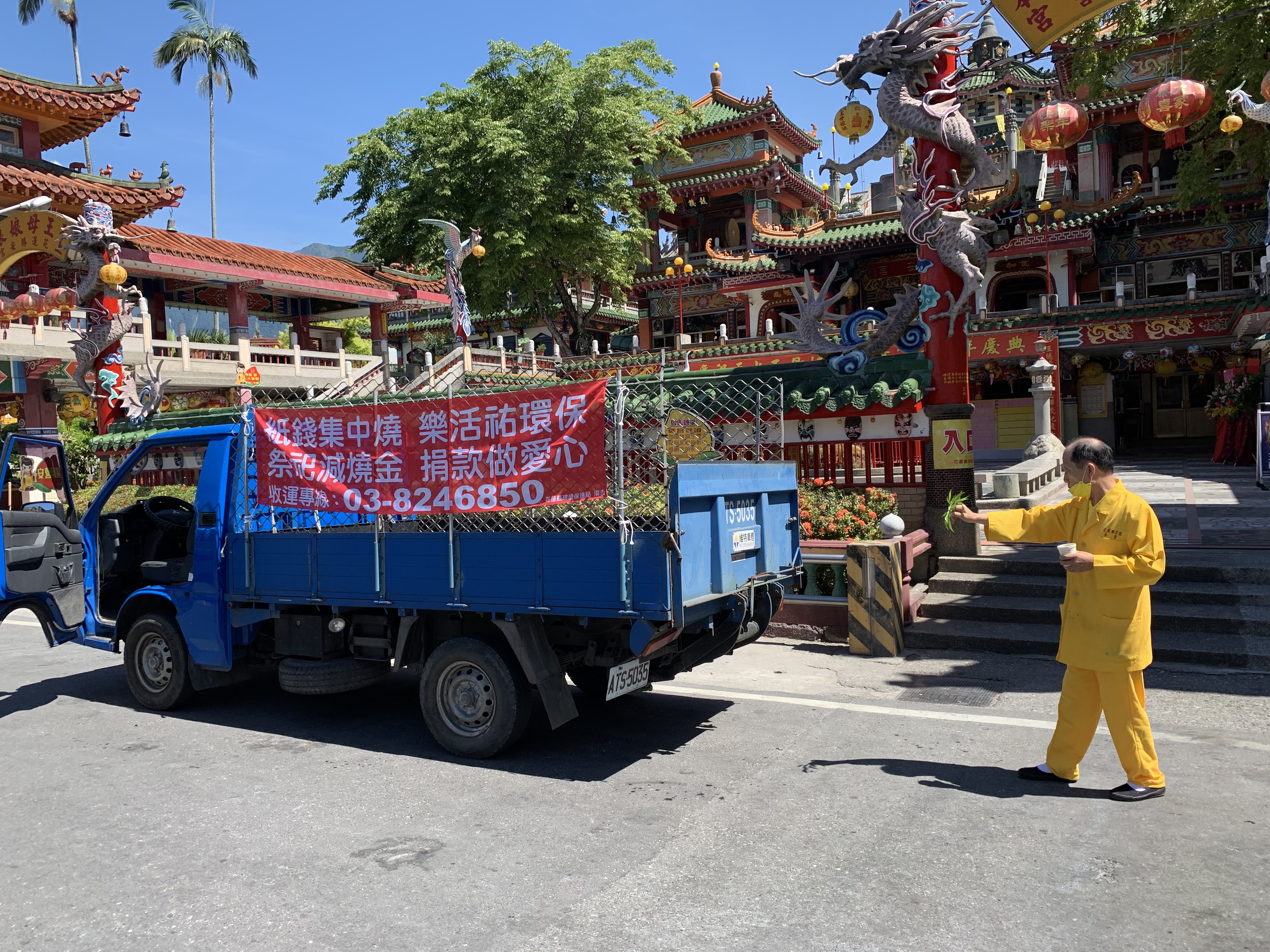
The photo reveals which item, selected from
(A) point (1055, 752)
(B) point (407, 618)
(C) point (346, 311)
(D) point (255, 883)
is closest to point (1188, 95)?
(A) point (1055, 752)

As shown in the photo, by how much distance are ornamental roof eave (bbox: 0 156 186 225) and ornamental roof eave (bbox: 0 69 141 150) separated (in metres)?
1.39

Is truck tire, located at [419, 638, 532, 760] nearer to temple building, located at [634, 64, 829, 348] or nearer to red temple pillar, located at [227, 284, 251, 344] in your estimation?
red temple pillar, located at [227, 284, 251, 344]

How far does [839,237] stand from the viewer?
92.2 ft

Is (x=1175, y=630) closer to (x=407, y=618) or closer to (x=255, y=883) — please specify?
(x=407, y=618)

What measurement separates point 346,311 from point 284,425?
2983cm

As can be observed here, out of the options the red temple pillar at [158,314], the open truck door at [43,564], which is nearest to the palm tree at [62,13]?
the red temple pillar at [158,314]

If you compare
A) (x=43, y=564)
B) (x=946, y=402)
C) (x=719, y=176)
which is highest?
(x=719, y=176)

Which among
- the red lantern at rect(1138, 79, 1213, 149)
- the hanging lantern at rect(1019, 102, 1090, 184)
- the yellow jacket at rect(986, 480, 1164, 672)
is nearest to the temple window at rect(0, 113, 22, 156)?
the hanging lantern at rect(1019, 102, 1090, 184)

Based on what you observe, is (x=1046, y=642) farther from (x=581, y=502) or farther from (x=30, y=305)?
(x=30, y=305)

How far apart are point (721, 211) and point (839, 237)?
10.2m

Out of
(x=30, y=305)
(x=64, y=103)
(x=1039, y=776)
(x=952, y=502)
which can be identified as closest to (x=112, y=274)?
(x=30, y=305)

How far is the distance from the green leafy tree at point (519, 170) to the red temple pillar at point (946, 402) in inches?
564

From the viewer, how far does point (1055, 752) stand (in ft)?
16.3

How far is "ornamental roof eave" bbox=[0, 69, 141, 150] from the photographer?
23.5 metres
